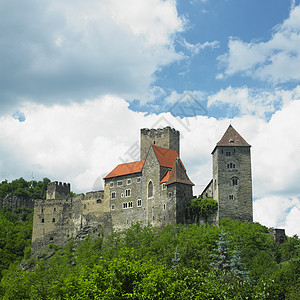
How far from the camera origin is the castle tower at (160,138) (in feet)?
277

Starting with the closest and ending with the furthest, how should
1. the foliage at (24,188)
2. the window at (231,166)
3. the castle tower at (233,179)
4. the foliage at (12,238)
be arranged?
the castle tower at (233,179)
the window at (231,166)
the foliage at (12,238)
the foliage at (24,188)

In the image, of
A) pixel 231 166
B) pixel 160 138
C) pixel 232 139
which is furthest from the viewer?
pixel 160 138

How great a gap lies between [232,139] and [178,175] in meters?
9.36

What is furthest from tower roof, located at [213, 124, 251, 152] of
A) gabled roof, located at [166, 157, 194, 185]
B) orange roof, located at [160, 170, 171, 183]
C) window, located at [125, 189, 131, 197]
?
window, located at [125, 189, 131, 197]

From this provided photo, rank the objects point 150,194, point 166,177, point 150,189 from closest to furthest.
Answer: point 166,177 → point 150,194 → point 150,189

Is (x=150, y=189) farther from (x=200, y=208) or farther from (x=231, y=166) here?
(x=231, y=166)

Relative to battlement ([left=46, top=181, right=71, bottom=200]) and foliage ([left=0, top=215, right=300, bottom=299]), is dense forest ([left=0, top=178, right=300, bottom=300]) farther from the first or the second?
battlement ([left=46, top=181, right=71, bottom=200])

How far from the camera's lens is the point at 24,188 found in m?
115

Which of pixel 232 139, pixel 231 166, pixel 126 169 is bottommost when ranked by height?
pixel 231 166

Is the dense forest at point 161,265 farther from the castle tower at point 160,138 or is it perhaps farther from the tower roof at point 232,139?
the castle tower at point 160,138

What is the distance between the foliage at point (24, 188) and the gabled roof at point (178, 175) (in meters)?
46.4

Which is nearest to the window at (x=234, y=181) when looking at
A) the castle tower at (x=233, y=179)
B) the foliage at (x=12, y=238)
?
the castle tower at (x=233, y=179)

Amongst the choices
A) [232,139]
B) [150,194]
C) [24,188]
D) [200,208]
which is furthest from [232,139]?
[24,188]

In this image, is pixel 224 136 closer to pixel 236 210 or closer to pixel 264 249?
pixel 236 210
